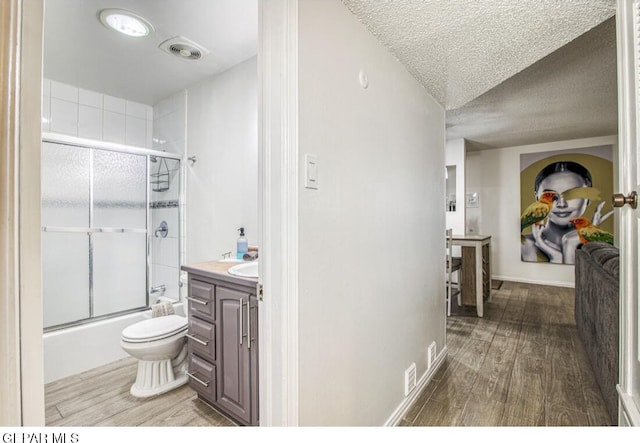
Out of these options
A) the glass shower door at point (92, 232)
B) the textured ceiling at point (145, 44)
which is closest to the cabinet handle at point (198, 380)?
the glass shower door at point (92, 232)

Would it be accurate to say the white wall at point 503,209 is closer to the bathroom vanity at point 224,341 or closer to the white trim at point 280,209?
the bathroom vanity at point 224,341

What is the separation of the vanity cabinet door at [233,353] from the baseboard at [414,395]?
0.75 meters

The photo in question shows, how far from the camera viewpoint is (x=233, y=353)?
1.56 metres

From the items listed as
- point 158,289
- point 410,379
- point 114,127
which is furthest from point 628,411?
point 114,127

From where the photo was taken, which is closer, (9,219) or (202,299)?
(9,219)

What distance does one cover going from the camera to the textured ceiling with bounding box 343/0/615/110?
1299 mm

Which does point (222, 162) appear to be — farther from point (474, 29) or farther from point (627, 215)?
point (627, 215)

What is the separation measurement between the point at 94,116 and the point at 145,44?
4.37ft

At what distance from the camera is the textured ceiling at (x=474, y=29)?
1299mm

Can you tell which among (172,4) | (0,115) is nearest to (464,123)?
(172,4)

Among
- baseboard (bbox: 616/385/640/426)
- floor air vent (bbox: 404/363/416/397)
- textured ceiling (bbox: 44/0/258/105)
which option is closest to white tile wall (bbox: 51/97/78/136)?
textured ceiling (bbox: 44/0/258/105)

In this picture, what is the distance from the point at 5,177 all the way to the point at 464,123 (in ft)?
14.0

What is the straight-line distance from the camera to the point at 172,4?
5.83 ft

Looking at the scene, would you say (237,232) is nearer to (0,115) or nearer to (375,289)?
(375,289)
